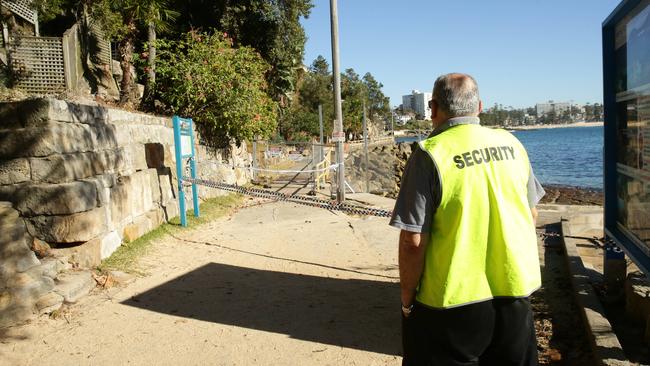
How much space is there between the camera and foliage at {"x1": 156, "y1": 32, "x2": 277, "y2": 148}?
496 inches

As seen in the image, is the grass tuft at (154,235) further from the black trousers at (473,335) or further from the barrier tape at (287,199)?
the black trousers at (473,335)

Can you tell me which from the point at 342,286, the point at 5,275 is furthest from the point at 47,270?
the point at 342,286

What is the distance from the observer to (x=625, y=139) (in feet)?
14.7

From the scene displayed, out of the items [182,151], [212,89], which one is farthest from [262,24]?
[182,151]

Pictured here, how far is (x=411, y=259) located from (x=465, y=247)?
0.24 metres

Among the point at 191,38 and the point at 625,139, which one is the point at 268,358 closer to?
the point at 625,139

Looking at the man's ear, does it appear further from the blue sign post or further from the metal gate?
the metal gate

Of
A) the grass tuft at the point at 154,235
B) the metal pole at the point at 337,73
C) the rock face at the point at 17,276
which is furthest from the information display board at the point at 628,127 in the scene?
the metal pole at the point at 337,73

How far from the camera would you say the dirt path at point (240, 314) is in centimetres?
387

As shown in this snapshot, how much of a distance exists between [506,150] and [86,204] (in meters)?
4.45

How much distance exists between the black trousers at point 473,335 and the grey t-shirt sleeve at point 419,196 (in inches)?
15.6

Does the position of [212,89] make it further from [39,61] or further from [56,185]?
[56,185]

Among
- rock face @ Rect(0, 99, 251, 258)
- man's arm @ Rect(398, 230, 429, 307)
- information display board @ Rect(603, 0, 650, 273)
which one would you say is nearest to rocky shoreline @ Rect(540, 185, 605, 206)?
information display board @ Rect(603, 0, 650, 273)

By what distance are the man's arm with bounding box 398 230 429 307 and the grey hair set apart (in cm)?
61
